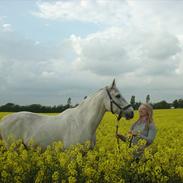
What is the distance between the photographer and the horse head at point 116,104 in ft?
26.3

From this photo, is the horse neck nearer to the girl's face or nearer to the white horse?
the white horse

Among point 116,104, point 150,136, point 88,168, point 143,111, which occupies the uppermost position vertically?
point 116,104

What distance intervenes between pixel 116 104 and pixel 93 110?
1.53ft

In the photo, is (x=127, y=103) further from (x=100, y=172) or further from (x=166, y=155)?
(x=100, y=172)

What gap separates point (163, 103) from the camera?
54.1m

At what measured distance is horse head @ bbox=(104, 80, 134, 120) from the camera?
802 centimetres

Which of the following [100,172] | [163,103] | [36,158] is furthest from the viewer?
[163,103]

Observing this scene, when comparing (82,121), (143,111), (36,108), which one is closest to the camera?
(143,111)

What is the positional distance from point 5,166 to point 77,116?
2127 mm

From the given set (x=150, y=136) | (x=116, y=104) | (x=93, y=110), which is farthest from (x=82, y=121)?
(x=150, y=136)

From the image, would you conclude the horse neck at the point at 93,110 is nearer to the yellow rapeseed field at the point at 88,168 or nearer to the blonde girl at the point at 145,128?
the blonde girl at the point at 145,128

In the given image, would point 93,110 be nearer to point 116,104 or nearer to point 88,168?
point 116,104

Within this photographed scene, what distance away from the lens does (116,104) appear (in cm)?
801

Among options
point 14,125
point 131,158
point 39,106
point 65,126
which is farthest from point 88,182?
point 39,106
